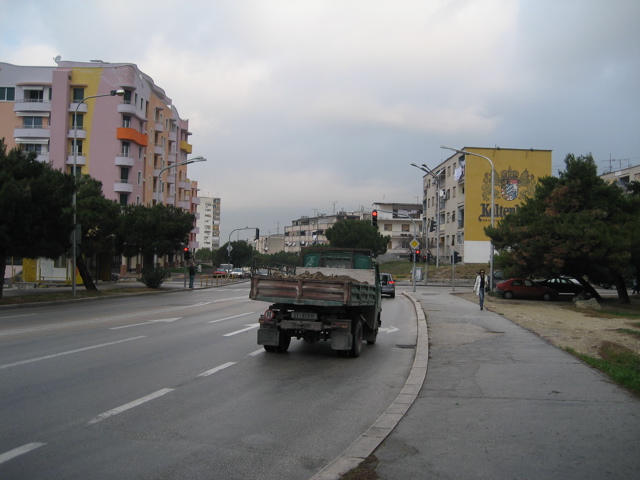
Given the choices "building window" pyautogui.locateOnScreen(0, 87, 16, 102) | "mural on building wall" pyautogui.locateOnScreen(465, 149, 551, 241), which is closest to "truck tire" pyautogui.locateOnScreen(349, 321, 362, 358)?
"mural on building wall" pyautogui.locateOnScreen(465, 149, 551, 241)

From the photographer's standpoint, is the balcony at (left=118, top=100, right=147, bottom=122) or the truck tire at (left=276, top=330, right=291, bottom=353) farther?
the balcony at (left=118, top=100, right=147, bottom=122)

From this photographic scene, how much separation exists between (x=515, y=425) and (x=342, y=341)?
5.20m

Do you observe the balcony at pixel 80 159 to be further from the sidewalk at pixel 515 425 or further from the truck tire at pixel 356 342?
the sidewalk at pixel 515 425

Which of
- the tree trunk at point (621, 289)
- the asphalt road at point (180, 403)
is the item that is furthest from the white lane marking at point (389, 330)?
the tree trunk at point (621, 289)

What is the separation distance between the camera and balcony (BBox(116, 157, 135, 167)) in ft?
197

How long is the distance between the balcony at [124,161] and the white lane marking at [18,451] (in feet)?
191

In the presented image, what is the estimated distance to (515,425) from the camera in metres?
6.08

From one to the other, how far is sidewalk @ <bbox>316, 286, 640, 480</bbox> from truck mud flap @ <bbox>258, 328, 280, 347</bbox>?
2992mm

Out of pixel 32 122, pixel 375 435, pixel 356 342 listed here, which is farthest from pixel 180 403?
pixel 32 122

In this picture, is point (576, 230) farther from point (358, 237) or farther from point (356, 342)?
point (358, 237)

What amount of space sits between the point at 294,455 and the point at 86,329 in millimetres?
11296

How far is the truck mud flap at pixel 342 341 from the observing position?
11.0m

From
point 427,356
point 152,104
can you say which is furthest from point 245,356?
point 152,104

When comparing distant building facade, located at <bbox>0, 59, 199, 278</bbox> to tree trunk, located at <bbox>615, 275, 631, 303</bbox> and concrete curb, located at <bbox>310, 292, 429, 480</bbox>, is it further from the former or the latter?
concrete curb, located at <bbox>310, 292, 429, 480</bbox>
